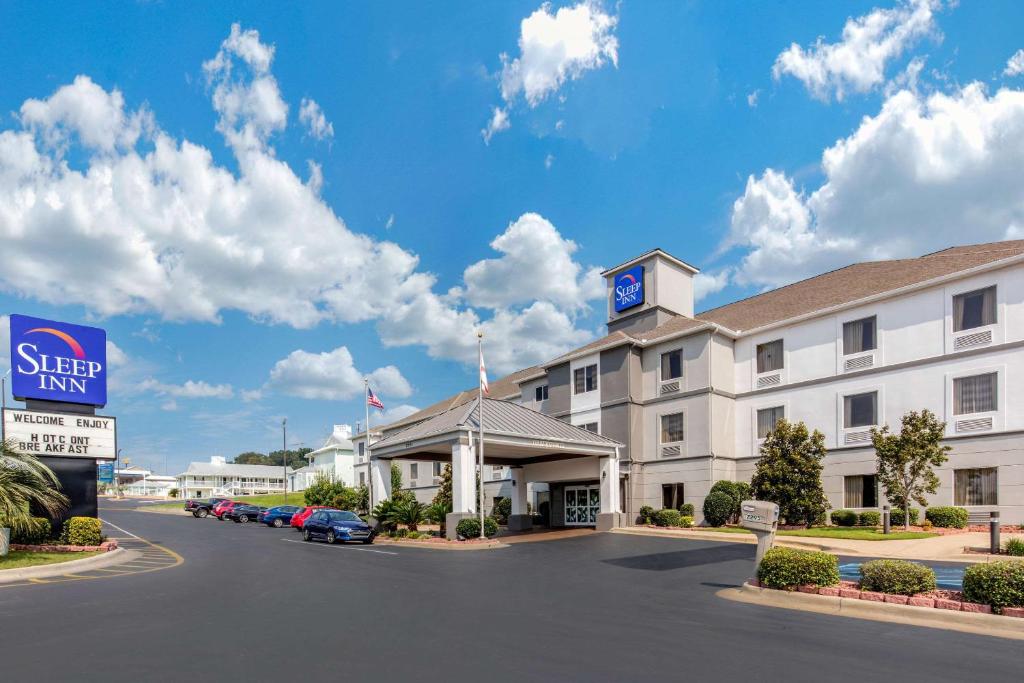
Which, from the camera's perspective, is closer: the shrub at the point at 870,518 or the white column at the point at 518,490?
the shrub at the point at 870,518

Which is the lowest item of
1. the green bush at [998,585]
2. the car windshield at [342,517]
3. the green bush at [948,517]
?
the car windshield at [342,517]

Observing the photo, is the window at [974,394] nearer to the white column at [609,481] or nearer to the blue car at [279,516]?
the white column at [609,481]

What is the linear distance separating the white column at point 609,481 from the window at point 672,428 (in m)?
4.47

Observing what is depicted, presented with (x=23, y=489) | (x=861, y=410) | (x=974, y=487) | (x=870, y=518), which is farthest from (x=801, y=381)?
(x=23, y=489)

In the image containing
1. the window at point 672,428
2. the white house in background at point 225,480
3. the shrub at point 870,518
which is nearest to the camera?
the shrub at point 870,518

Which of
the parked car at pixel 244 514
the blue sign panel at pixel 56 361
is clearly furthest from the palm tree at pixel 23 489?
the parked car at pixel 244 514

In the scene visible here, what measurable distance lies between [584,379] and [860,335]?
15.6m

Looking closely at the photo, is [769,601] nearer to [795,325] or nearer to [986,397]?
[986,397]

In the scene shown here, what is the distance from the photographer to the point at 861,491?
29797 mm

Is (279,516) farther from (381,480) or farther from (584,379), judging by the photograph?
(584,379)

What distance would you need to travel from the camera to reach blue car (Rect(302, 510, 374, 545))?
92.2 feet

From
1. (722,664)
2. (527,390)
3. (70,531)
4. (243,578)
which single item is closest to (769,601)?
(722,664)

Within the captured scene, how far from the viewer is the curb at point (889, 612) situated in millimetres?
10031

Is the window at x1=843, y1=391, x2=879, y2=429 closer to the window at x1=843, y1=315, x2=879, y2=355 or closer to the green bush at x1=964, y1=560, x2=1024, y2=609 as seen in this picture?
the window at x1=843, y1=315, x2=879, y2=355
